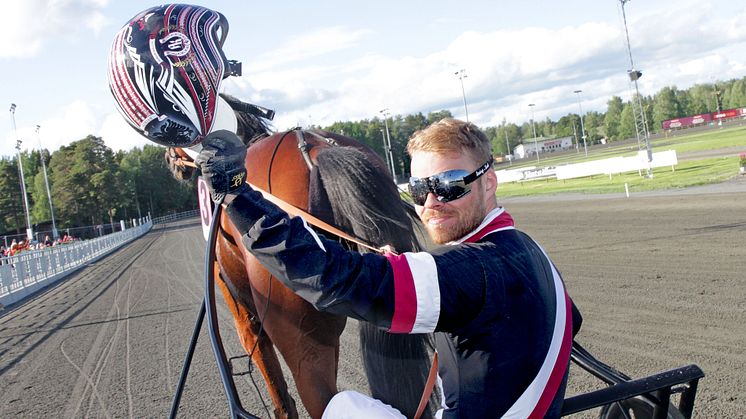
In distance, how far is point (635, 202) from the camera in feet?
50.2

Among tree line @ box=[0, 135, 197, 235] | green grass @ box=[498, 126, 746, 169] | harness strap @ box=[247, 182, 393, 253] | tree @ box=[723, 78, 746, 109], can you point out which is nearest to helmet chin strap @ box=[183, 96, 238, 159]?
harness strap @ box=[247, 182, 393, 253]

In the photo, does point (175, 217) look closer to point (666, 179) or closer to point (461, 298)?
point (666, 179)

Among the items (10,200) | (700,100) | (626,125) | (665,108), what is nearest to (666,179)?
(10,200)

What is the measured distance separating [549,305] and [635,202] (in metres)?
15.3

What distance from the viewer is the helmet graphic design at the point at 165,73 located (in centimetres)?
228

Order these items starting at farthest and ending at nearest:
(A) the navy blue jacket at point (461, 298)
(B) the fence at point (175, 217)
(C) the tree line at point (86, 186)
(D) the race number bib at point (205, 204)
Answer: (B) the fence at point (175, 217) < (C) the tree line at point (86, 186) < (D) the race number bib at point (205, 204) < (A) the navy blue jacket at point (461, 298)

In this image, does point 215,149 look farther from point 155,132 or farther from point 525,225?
point 525,225

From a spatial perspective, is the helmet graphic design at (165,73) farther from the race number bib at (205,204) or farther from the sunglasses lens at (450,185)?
the sunglasses lens at (450,185)

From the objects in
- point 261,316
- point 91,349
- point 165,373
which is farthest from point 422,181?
point 91,349

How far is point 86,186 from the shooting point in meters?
52.8

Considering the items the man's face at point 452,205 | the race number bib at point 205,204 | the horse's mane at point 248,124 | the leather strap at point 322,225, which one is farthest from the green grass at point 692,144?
the man's face at point 452,205

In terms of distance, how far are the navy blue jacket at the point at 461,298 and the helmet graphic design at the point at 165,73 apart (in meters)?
1.05

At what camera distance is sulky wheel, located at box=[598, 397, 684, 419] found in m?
1.65

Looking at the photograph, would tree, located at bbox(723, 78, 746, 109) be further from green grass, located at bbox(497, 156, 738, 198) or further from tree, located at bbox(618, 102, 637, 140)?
green grass, located at bbox(497, 156, 738, 198)
